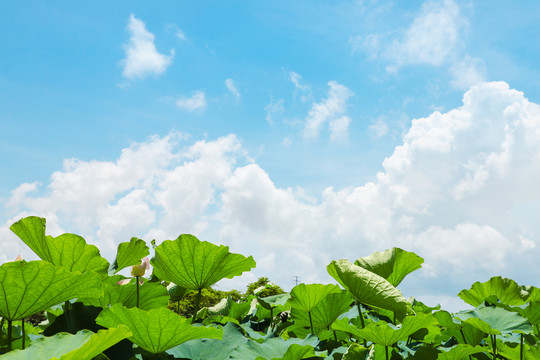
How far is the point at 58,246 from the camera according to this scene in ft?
6.45

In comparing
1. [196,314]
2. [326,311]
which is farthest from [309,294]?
[196,314]

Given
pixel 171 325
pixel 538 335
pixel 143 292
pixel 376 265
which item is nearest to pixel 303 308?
pixel 376 265

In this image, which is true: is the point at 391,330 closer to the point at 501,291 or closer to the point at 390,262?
the point at 390,262

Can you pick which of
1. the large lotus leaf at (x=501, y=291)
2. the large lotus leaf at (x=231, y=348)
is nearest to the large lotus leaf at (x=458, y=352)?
the large lotus leaf at (x=231, y=348)

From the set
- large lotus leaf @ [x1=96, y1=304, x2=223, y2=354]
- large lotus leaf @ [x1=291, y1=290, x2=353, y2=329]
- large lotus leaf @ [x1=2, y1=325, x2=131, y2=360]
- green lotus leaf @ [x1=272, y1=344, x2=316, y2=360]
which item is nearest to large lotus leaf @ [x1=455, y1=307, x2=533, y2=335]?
large lotus leaf @ [x1=291, y1=290, x2=353, y2=329]

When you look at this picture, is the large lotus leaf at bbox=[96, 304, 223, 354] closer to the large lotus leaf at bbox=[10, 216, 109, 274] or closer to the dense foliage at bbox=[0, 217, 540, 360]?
the dense foliage at bbox=[0, 217, 540, 360]

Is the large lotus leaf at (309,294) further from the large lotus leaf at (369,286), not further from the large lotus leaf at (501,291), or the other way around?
the large lotus leaf at (501,291)

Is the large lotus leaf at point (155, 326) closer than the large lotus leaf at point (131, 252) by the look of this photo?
Yes

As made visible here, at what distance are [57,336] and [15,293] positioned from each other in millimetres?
223

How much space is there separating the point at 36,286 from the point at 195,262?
69cm

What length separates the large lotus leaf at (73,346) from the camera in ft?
3.36

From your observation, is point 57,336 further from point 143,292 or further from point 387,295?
point 387,295

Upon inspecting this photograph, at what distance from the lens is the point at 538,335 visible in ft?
9.48

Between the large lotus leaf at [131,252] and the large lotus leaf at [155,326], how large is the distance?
655 millimetres
